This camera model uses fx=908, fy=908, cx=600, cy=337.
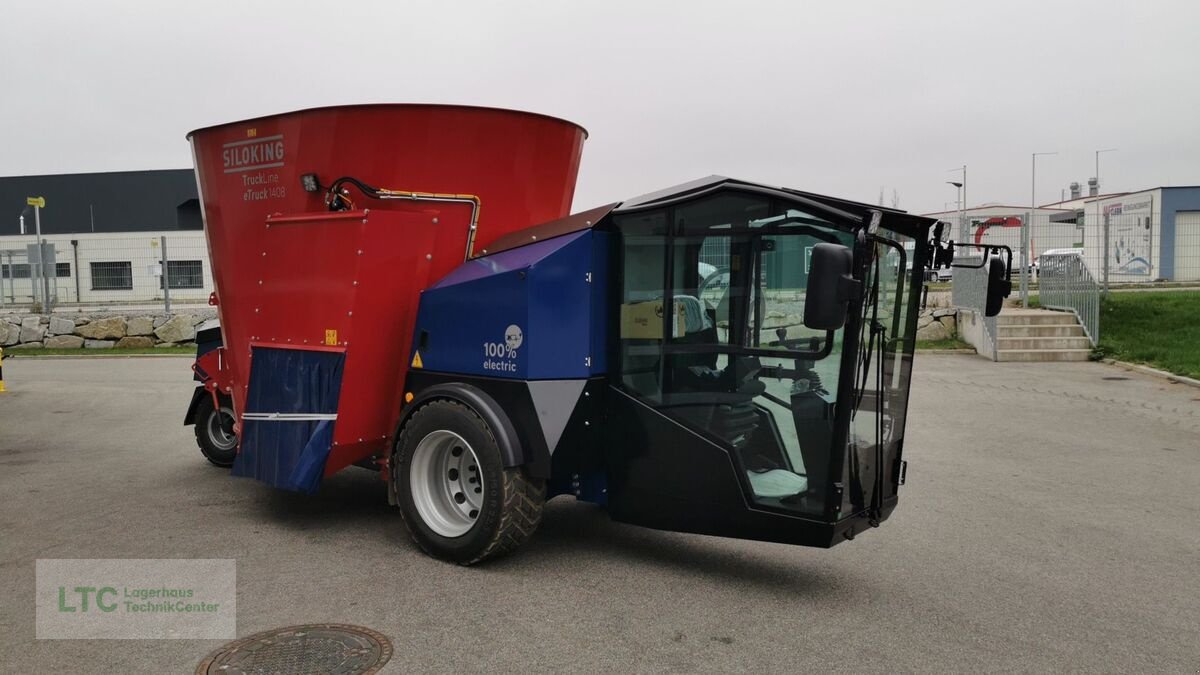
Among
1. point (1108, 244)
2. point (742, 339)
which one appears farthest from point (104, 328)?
point (1108, 244)

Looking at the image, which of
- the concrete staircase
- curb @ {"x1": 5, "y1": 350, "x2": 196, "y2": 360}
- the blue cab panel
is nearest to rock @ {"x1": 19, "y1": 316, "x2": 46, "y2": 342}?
curb @ {"x1": 5, "y1": 350, "x2": 196, "y2": 360}

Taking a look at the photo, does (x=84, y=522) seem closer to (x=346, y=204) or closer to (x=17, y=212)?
(x=346, y=204)

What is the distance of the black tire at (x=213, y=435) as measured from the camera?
7691mm

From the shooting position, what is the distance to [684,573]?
195 inches

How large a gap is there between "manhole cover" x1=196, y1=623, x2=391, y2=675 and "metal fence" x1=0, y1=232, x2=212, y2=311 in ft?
52.8

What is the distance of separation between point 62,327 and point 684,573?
1867 cm

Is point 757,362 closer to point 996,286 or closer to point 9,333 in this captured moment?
point 996,286

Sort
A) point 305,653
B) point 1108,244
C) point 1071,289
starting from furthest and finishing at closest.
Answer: point 1108,244
point 1071,289
point 305,653

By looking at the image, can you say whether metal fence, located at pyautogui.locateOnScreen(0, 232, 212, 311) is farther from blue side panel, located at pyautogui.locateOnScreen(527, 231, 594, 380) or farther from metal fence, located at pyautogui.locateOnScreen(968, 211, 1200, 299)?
metal fence, located at pyautogui.locateOnScreen(968, 211, 1200, 299)

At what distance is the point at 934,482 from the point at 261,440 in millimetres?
5104

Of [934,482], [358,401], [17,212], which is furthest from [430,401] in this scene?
[17,212]

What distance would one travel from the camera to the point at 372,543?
5.54 meters

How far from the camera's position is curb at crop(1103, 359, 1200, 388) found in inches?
488

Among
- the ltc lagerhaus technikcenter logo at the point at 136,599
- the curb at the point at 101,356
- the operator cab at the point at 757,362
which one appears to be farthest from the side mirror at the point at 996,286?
the curb at the point at 101,356
